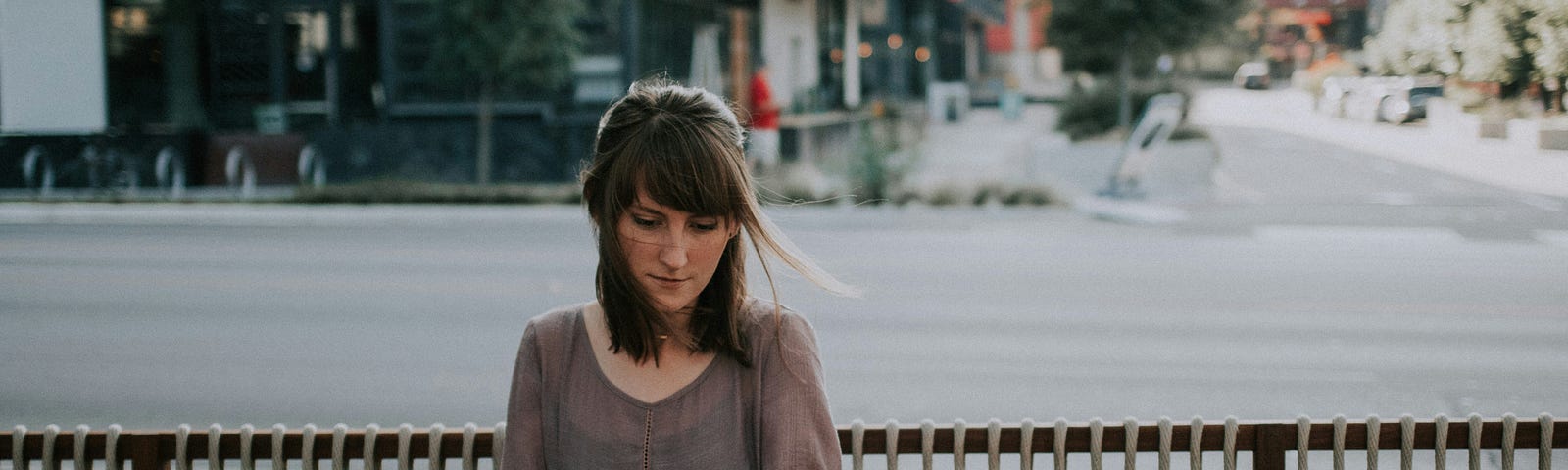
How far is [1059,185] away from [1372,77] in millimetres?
12528

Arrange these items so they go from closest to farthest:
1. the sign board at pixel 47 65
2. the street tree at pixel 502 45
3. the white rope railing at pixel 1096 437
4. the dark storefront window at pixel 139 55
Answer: the white rope railing at pixel 1096 437
the sign board at pixel 47 65
the street tree at pixel 502 45
the dark storefront window at pixel 139 55

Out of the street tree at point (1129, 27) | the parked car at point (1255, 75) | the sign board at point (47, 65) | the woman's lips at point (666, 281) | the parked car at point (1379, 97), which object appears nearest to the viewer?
the woman's lips at point (666, 281)

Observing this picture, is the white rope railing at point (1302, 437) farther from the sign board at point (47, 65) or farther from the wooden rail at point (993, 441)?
the sign board at point (47, 65)

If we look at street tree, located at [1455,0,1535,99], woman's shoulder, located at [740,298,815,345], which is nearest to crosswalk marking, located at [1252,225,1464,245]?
street tree, located at [1455,0,1535,99]

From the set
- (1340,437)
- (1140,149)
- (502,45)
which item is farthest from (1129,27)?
(1340,437)

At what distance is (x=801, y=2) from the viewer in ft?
85.7

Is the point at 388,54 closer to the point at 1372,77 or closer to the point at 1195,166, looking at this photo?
the point at 1195,166

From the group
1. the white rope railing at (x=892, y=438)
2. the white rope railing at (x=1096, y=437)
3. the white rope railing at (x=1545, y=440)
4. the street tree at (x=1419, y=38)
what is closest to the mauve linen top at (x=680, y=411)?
the white rope railing at (x=892, y=438)

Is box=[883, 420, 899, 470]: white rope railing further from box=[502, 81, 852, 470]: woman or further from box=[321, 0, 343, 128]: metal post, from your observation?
box=[321, 0, 343, 128]: metal post

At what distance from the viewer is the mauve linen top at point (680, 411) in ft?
7.08

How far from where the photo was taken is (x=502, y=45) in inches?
688

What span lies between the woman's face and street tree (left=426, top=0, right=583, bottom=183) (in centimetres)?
1565

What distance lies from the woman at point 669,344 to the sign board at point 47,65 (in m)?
4.32

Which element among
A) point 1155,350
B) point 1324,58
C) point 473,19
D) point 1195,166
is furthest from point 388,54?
point 1324,58
